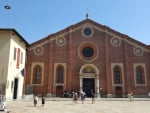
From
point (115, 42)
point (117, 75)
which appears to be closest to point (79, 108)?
point (117, 75)

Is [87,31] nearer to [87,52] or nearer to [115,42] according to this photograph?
[87,52]

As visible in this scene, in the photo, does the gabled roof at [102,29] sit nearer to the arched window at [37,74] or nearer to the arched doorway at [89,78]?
the arched window at [37,74]

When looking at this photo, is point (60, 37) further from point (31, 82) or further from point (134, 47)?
point (134, 47)

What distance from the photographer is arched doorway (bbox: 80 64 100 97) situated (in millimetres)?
35531

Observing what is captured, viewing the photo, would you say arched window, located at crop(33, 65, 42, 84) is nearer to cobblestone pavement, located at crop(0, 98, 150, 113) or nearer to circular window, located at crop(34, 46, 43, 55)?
circular window, located at crop(34, 46, 43, 55)

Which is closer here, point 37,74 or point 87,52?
point 37,74

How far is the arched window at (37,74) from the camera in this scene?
116 ft

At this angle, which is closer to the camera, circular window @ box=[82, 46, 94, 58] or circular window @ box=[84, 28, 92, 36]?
circular window @ box=[82, 46, 94, 58]

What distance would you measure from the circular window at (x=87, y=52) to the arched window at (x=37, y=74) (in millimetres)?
7313

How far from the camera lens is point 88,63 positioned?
1415 inches

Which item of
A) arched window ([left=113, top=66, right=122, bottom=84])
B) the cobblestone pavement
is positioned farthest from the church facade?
the cobblestone pavement

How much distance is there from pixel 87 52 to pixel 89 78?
4.11m

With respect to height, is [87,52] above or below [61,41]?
below

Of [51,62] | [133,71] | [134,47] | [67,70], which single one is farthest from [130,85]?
[51,62]
